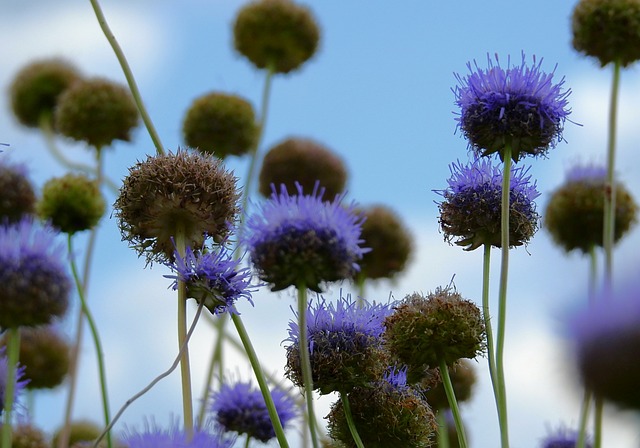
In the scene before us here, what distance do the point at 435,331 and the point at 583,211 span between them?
9.52ft

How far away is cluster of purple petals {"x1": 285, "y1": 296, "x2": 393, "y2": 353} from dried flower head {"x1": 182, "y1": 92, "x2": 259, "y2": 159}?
10.7 ft

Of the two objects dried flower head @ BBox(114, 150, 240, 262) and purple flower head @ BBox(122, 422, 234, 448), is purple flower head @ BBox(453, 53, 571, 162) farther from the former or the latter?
purple flower head @ BBox(122, 422, 234, 448)

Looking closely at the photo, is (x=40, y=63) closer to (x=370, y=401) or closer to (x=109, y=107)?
(x=109, y=107)

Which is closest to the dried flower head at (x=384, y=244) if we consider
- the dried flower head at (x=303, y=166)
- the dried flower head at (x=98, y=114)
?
the dried flower head at (x=303, y=166)

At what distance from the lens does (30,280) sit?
2320mm

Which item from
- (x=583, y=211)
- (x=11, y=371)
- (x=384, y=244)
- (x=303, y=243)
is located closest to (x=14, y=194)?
(x=384, y=244)

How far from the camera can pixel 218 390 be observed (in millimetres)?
3701

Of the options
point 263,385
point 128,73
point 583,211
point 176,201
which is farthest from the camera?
point 583,211

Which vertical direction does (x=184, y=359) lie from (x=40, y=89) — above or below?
below

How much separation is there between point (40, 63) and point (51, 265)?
17.5 feet

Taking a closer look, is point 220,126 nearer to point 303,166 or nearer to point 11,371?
point 303,166

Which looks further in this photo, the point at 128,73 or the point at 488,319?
the point at 128,73

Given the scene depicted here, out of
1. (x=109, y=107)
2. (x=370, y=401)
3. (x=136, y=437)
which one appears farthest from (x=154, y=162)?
(x=109, y=107)

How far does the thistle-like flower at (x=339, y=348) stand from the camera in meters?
2.40
